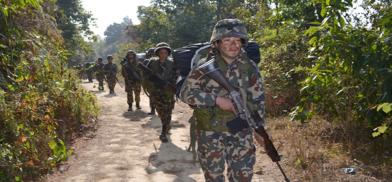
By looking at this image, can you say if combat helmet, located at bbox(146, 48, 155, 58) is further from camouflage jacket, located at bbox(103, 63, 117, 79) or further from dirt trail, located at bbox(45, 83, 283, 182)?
camouflage jacket, located at bbox(103, 63, 117, 79)

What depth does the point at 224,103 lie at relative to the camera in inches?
138

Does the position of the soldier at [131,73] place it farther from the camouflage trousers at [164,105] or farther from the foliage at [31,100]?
the camouflage trousers at [164,105]

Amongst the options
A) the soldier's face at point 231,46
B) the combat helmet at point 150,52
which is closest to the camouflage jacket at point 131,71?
the combat helmet at point 150,52

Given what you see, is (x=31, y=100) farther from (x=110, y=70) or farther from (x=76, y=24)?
(x=76, y=24)

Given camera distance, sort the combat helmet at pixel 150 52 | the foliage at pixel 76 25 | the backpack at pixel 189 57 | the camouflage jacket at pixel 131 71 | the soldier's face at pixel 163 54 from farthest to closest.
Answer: the foliage at pixel 76 25
the camouflage jacket at pixel 131 71
the combat helmet at pixel 150 52
the soldier's face at pixel 163 54
the backpack at pixel 189 57

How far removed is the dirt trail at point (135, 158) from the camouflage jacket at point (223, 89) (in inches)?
84.6

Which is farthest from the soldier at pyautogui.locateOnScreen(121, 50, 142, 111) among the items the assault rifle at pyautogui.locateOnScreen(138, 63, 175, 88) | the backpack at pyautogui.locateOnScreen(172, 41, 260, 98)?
the backpack at pyautogui.locateOnScreen(172, 41, 260, 98)

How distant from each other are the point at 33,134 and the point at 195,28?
25596 mm

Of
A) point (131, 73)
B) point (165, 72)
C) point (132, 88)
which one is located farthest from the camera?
point (132, 88)

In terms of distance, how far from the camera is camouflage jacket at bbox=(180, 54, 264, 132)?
143 inches

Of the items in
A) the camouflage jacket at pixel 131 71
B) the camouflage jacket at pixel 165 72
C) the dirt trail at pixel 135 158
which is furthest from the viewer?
the camouflage jacket at pixel 131 71

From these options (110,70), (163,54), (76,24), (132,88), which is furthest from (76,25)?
(163,54)

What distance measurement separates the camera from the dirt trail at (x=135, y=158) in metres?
5.73

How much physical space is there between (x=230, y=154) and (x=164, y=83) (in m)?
4.22
